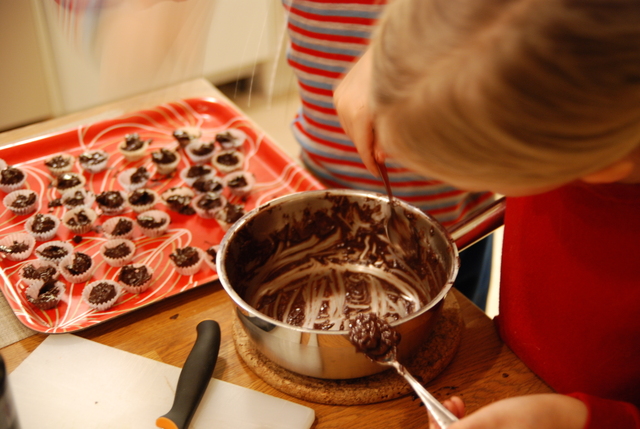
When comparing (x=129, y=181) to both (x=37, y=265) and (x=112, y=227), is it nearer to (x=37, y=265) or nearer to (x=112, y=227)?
(x=112, y=227)

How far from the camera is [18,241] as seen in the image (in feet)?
4.21

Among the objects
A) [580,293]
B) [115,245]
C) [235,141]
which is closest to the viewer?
[580,293]

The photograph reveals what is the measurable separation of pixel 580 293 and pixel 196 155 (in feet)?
3.65

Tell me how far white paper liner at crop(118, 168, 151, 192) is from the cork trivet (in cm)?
67

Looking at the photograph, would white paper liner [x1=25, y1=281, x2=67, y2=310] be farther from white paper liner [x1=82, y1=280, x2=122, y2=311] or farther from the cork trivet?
the cork trivet

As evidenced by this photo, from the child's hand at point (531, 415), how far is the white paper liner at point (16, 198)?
1.17 m

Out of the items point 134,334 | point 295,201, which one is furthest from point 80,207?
point 295,201

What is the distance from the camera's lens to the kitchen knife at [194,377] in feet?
2.83

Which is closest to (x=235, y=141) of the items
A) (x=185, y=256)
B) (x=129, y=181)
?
(x=129, y=181)

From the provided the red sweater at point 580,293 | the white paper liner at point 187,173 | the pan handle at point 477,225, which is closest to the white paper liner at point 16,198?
the white paper liner at point 187,173

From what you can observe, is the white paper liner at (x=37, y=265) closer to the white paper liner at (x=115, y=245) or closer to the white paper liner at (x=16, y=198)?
the white paper liner at (x=115, y=245)

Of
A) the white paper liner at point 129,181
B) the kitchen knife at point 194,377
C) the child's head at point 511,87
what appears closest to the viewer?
the child's head at point 511,87

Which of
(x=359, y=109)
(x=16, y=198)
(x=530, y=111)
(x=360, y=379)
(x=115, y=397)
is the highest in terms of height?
(x=530, y=111)

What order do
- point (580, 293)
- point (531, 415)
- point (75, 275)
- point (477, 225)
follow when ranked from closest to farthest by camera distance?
point (531, 415) < point (580, 293) < point (477, 225) < point (75, 275)
